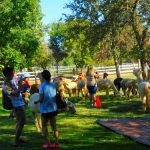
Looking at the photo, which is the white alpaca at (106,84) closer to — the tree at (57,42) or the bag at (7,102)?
the bag at (7,102)

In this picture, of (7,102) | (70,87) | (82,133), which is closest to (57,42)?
(70,87)

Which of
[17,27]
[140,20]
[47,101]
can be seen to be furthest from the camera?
[17,27]

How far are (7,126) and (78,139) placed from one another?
3.79 meters

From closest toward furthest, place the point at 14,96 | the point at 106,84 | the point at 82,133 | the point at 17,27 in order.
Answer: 1. the point at 14,96
2. the point at 82,133
3. the point at 106,84
4. the point at 17,27

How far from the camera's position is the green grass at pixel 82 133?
10809mm

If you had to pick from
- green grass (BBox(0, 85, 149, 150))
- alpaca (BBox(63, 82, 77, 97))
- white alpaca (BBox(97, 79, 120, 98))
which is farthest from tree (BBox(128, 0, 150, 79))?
green grass (BBox(0, 85, 149, 150))

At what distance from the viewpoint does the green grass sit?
10.8 m

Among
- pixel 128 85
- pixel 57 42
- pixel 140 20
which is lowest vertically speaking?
pixel 128 85

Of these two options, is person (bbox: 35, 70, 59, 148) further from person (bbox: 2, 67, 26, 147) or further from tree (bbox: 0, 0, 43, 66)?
tree (bbox: 0, 0, 43, 66)

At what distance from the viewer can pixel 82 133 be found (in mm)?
12727

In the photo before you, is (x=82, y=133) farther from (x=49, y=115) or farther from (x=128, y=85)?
(x=128, y=85)

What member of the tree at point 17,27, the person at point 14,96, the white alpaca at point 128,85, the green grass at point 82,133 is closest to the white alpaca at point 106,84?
the white alpaca at point 128,85

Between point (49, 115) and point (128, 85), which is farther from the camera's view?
point (128, 85)

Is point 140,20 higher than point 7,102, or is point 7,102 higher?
point 140,20
